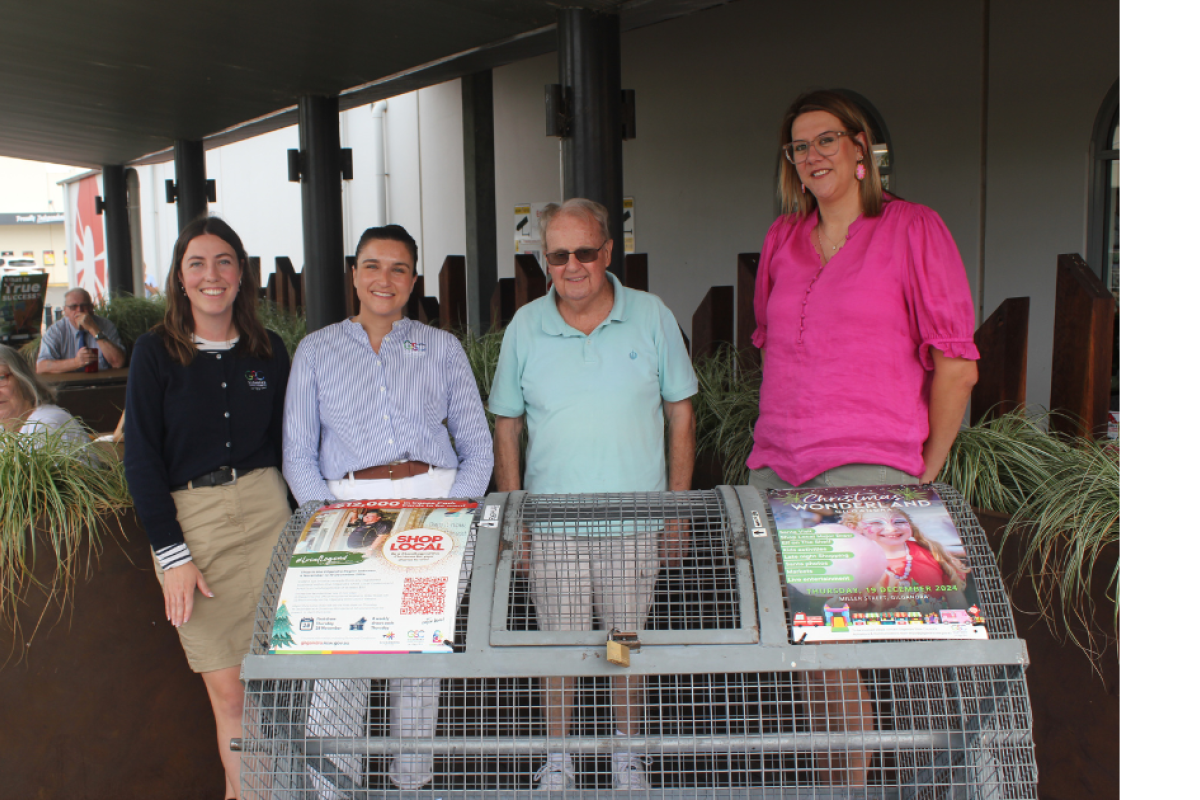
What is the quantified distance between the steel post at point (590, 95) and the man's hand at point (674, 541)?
107 inches

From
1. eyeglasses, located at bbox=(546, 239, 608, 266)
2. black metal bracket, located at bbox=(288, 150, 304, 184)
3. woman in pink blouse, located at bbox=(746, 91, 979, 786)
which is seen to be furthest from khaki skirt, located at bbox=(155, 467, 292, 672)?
black metal bracket, located at bbox=(288, 150, 304, 184)

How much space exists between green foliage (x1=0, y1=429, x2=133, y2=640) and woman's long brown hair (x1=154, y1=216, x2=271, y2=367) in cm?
65

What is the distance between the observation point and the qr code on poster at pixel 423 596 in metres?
1.68

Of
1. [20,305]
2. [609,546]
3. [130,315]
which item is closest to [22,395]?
[609,546]

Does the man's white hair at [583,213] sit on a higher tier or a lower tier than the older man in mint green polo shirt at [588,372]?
higher

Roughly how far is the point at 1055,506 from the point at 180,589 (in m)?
2.35

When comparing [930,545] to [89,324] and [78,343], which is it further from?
[78,343]

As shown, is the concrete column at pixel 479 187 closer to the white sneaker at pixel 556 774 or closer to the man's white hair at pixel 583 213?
the man's white hair at pixel 583 213

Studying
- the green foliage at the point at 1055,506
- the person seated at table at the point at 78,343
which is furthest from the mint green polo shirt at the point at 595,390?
the person seated at table at the point at 78,343

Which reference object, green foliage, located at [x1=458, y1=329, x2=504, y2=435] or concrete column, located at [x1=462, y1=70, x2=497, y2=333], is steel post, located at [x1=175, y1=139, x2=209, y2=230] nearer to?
concrete column, located at [x1=462, y1=70, x2=497, y2=333]

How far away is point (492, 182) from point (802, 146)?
27.2 ft

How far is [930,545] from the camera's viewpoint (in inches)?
67.2

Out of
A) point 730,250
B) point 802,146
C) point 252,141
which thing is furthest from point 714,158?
point 252,141

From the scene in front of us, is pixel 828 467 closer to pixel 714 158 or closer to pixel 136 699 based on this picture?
Answer: pixel 136 699
